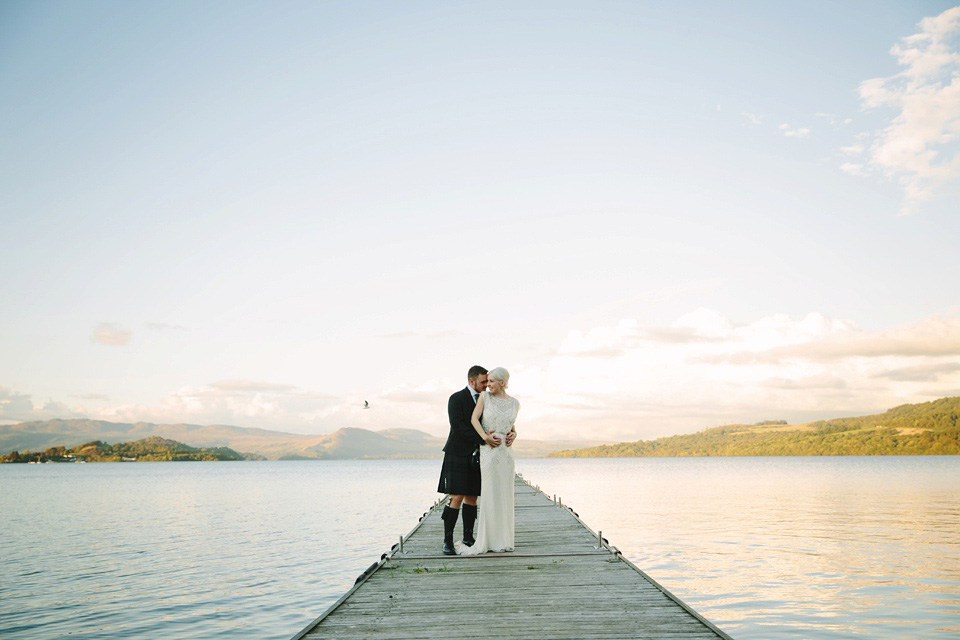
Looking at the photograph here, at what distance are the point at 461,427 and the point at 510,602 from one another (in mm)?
2835

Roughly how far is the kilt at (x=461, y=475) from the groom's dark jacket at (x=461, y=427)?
0.30 ft

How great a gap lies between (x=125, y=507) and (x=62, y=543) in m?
17.2

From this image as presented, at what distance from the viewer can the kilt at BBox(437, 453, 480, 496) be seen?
920 centimetres

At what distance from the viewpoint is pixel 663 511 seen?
30.7m

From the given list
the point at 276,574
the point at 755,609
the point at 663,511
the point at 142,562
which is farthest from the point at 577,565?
the point at 663,511

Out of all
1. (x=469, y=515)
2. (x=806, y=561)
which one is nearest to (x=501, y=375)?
(x=469, y=515)

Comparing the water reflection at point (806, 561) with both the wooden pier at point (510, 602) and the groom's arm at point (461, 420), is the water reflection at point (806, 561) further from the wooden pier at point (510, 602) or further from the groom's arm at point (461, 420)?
the groom's arm at point (461, 420)

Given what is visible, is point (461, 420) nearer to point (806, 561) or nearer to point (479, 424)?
point (479, 424)

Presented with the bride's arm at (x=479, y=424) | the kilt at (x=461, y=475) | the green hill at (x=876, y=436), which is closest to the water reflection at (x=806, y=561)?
the kilt at (x=461, y=475)

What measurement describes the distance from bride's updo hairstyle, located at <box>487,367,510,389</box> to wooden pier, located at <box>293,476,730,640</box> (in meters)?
2.34

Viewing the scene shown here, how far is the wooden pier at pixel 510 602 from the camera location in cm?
583

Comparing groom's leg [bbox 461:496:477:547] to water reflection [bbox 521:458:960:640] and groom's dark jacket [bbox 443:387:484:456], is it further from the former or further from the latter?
water reflection [bbox 521:458:960:640]

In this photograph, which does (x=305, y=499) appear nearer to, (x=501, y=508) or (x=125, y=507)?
(x=125, y=507)

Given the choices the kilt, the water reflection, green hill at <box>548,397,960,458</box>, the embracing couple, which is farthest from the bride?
green hill at <box>548,397,960,458</box>
